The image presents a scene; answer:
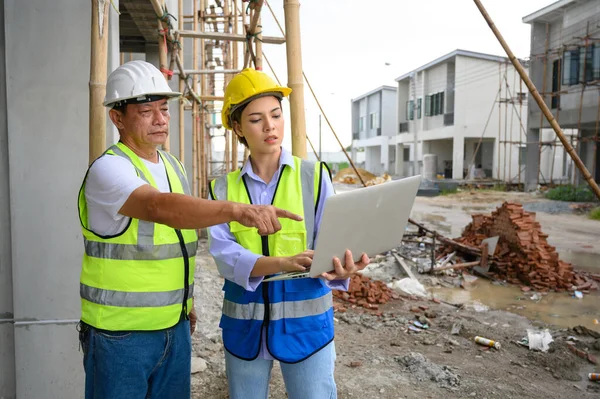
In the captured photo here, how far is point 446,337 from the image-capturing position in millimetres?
5258

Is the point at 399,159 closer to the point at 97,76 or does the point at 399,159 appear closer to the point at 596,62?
the point at 596,62

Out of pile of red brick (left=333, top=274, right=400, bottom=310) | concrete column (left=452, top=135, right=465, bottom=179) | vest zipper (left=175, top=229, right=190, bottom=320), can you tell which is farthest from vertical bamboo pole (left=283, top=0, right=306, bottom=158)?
concrete column (left=452, top=135, right=465, bottom=179)

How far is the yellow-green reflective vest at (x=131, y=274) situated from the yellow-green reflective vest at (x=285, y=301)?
254 millimetres

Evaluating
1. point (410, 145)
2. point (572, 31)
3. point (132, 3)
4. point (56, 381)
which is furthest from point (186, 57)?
point (410, 145)

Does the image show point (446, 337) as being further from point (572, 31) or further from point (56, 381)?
point (572, 31)

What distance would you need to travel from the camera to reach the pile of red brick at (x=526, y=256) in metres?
7.92

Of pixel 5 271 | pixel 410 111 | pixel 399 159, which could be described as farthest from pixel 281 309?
pixel 399 159

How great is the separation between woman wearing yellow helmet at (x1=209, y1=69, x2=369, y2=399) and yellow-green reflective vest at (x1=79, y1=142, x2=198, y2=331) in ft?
0.71

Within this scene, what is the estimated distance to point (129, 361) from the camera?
6.21ft

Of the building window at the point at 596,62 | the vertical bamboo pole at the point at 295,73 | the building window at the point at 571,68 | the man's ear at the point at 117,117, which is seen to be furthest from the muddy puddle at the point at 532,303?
the building window at the point at 571,68

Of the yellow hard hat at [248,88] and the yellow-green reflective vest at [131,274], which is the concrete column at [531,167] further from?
the yellow-green reflective vest at [131,274]

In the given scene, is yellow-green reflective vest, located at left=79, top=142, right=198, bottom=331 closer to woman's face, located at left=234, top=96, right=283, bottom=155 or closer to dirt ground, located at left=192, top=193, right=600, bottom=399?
woman's face, located at left=234, top=96, right=283, bottom=155

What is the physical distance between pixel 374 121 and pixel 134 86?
4311 cm

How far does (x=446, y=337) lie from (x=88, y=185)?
4.44m
